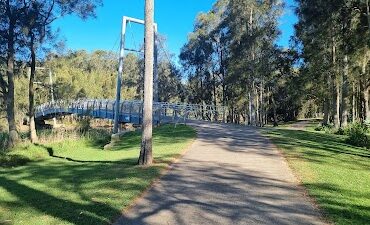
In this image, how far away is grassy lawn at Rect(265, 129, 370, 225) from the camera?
22.0 feet

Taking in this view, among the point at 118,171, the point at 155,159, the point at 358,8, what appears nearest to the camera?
the point at 118,171

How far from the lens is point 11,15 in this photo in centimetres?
2333

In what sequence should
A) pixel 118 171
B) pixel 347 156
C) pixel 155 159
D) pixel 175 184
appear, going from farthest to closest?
pixel 347 156 < pixel 155 159 < pixel 118 171 < pixel 175 184

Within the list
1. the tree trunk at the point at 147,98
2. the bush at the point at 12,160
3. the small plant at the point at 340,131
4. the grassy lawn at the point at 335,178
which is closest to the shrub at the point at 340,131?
the small plant at the point at 340,131

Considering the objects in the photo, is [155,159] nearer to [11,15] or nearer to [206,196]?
[206,196]

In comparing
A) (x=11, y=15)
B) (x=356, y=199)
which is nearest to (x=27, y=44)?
(x=11, y=15)

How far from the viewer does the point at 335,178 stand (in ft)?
30.2

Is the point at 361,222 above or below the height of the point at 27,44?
below

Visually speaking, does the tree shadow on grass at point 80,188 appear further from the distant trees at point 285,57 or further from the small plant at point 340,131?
the small plant at point 340,131

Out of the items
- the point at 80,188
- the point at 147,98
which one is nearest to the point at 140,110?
the point at 147,98

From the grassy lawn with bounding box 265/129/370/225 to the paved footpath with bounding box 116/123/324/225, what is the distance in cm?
30

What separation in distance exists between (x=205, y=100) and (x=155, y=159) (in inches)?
1820

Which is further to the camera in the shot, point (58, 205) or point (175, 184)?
point (175, 184)

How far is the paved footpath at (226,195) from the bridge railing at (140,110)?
47.8 feet
